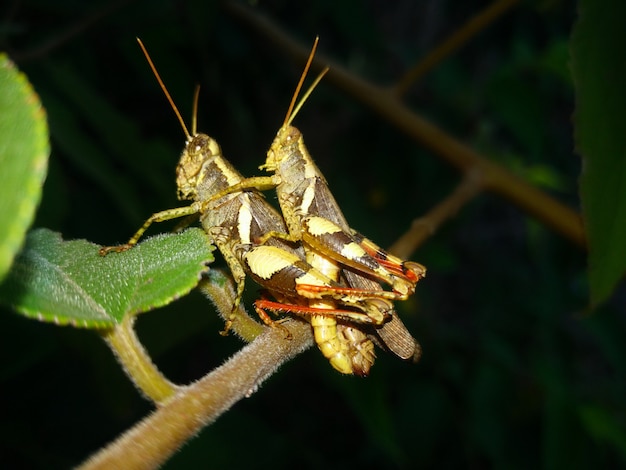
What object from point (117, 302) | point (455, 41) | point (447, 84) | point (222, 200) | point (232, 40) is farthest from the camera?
point (447, 84)

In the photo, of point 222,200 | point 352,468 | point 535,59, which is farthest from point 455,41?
point 352,468

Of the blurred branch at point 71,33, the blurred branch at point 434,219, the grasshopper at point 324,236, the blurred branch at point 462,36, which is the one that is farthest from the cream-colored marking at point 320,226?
the blurred branch at point 71,33

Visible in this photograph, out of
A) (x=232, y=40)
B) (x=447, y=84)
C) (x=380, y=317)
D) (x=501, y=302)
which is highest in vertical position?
(x=232, y=40)

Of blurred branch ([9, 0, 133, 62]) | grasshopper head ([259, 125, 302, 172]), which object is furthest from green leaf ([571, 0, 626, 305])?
blurred branch ([9, 0, 133, 62])

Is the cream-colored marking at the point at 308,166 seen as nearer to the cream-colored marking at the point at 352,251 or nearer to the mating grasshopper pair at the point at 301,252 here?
the mating grasshopper pair at the point at 301,252

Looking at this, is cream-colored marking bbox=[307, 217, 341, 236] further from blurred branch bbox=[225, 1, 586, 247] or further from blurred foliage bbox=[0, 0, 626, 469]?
blurred branch bbox=[225, 1, 586, 247]

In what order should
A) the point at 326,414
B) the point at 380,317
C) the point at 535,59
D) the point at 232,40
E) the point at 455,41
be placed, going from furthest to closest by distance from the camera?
1. the point at 326,414
2. the point at 232,40
3. the point at 535,59
4. the point at 455,41
5. the point at 380,317

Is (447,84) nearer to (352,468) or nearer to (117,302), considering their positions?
(352,468)
